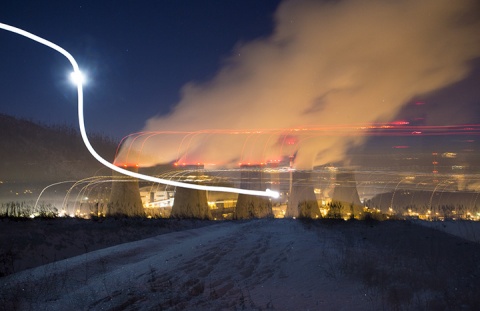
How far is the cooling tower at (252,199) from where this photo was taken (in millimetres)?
32000

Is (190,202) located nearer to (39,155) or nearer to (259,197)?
(259,197)

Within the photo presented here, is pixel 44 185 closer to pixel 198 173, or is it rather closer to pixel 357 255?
pixel 198 173

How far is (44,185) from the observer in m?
81.6

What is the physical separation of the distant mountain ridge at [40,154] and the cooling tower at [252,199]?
63269mm

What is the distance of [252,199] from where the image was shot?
33.1m

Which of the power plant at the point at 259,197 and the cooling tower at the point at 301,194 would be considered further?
the cooling tower at the point at 301,194

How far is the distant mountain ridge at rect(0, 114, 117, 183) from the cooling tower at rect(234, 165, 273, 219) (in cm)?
6327

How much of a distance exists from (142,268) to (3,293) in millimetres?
3514

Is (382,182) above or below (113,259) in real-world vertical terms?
above

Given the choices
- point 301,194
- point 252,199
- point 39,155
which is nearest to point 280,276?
point 252,199

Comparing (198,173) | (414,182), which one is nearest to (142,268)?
(198,173)

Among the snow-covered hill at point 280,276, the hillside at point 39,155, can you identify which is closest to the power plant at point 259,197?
the snow-covered hill at point 280,276

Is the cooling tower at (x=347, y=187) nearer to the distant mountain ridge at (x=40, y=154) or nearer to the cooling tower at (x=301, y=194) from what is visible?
the cooling tower at (x=301, y=194)

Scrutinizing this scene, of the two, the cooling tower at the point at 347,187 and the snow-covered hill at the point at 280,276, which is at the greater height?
the cooling tower at the point at 347,187
